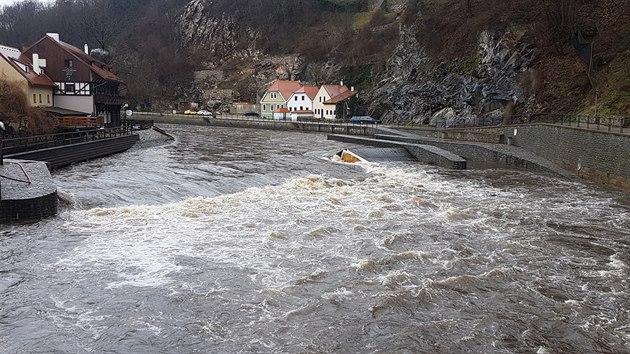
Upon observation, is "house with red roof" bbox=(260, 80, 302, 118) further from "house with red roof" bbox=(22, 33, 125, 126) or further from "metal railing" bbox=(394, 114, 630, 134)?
"house with red roof" bbox=(22, 33, 125, 126)

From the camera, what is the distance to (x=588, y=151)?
26078 mm

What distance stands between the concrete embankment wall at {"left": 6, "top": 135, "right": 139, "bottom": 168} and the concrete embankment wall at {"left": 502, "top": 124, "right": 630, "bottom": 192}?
2697 cm

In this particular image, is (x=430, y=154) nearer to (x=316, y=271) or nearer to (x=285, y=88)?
(x=316, y=271)

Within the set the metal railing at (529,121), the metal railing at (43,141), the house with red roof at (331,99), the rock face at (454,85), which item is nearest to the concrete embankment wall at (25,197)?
the metal railing at (43,141)

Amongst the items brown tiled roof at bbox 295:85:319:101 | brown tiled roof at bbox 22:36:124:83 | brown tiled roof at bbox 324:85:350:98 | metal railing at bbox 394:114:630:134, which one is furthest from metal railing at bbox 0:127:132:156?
brown tiled roof at bbox 295:85:319:101

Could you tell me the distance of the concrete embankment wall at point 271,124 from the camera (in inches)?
2382

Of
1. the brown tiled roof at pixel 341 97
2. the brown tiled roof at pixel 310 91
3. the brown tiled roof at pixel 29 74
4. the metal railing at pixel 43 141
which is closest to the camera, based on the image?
the metal railing at pixel 43 141

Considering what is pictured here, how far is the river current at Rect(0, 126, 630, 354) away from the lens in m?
9.38

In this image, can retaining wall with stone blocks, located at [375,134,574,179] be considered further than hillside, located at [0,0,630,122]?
No

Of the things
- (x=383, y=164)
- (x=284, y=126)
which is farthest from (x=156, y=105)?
(x=383, y=164)

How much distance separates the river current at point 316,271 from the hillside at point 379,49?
2112 cm

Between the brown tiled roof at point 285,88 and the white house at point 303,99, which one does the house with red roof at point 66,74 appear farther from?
the brown tiled roof at point 285,88

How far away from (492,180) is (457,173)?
2883mm

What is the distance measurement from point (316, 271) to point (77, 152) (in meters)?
23.3
